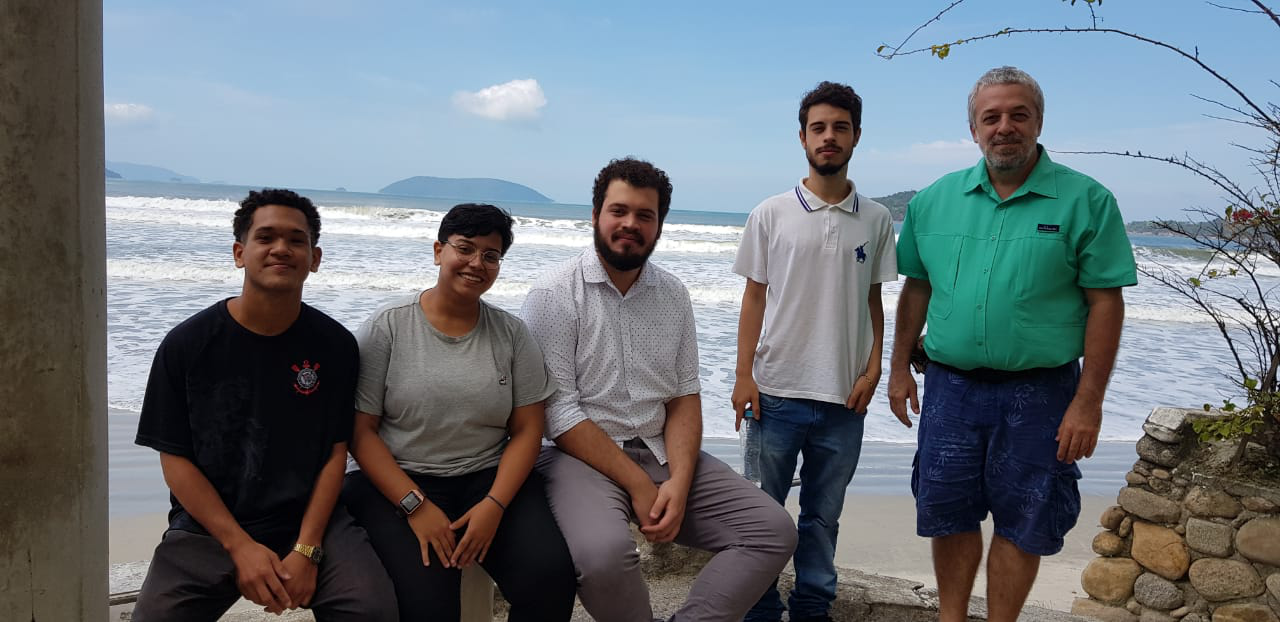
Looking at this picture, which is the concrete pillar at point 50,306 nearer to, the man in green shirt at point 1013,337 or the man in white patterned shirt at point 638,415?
the man in white patterned shirt at point 638,415

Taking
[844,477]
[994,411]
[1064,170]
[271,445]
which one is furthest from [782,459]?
[271,445]

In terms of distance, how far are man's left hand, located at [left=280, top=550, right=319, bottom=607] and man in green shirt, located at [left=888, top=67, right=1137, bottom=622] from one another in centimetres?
191

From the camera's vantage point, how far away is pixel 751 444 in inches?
128

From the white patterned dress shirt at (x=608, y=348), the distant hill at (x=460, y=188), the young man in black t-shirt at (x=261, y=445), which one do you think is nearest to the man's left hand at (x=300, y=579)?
the young man in black t-shirt at (x=261, y=445)

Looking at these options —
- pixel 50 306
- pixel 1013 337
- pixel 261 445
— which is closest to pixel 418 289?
pixel 261 445

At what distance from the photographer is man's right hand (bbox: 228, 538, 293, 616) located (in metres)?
2.22

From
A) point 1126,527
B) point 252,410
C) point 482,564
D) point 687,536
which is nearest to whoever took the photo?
point 252,410

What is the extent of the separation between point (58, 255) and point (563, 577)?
1464 mm

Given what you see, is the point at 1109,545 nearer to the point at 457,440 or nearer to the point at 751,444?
the point at 751,444

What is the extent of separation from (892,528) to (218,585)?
3.93m

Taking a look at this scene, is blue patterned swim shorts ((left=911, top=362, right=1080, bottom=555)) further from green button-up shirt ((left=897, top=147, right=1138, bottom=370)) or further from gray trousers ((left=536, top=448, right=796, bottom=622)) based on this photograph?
gray trousers ((left=536, top=448, right=796, bottom=622))

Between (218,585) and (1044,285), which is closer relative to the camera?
(218,585)

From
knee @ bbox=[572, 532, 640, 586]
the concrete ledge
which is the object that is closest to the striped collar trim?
knee @ bbox=[572, 532, 640, 586]

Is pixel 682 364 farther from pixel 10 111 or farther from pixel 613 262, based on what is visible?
pixel 10 111
